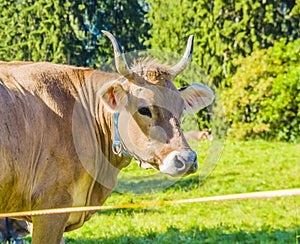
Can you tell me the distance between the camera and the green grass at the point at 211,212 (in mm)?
7004

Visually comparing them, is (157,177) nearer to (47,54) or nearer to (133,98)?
(133,98)

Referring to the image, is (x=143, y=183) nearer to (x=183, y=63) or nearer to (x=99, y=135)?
(x=99, y=135)

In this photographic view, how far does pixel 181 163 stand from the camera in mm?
4281

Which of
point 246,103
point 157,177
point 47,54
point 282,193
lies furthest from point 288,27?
point 282,193

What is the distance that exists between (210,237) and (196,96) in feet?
8.14

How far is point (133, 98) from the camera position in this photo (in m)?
4.65

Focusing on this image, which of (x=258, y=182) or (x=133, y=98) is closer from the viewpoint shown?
(x=133, y=98)

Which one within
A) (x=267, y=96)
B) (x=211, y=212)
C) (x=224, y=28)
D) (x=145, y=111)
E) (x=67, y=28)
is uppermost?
(x=145, y=111)

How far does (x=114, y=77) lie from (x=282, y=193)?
2.32m

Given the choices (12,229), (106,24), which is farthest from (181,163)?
(106,24)

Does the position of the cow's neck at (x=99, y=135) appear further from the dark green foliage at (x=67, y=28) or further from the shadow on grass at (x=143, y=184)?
the dark green foliage at (x=67, y=28)

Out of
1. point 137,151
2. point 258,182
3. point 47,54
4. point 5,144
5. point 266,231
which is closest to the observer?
point 5,144

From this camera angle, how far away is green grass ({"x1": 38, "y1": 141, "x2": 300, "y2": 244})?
7004 mm

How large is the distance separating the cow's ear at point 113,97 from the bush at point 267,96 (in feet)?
41.8
